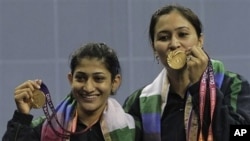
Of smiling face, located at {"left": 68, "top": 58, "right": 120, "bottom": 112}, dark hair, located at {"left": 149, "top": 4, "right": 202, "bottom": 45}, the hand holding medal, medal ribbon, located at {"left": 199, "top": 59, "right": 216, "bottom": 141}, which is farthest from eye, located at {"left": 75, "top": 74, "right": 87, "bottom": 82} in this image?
medal ribbon, located at {"left": 199, "top": 59, "right": 216, "bottom": 141}

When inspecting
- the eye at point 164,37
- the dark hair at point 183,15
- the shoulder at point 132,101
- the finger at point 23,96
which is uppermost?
the dark hair at point 183,15

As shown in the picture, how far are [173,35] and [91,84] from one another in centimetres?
27

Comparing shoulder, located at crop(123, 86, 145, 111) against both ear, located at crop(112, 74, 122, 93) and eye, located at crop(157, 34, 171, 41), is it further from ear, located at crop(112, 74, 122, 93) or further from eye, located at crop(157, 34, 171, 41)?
eye, located at crop(157, 34, 171, 41)

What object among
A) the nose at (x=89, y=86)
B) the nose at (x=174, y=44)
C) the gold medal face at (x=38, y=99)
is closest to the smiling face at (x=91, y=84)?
the nose at (x=89, y=86)

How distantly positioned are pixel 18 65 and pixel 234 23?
1490 mm

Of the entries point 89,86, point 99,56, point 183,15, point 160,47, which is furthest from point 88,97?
point 183,15

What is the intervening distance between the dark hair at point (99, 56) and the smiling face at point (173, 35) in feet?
0.51

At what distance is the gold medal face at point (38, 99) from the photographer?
1851 mm

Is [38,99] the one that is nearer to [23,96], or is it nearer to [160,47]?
[23,96]

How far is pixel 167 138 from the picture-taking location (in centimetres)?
185

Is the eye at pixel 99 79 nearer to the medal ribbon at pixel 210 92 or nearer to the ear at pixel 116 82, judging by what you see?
the ear at pixel 116 82

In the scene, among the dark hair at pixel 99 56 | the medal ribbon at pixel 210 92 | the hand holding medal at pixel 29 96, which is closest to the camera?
the medal ribbon at pixel 210 92

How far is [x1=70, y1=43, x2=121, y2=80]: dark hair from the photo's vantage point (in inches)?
77.7

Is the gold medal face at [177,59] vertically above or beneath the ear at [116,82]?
above
